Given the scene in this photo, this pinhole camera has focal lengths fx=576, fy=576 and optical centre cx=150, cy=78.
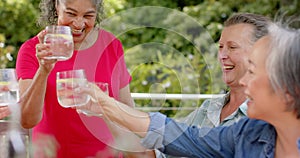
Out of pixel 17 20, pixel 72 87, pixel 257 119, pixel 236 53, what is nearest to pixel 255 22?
pixel 236 53

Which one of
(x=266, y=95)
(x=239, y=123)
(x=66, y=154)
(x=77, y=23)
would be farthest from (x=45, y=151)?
(x=266, y=95)

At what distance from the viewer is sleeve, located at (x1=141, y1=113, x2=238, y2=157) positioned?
163 cm

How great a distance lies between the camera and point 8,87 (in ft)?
6.08

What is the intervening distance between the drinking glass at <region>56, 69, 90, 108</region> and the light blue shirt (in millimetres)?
209

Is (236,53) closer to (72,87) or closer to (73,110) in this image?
(73,110)

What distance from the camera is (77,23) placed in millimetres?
2057

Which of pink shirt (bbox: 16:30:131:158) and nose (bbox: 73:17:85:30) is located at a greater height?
nose (bbox: 73:17:85:30)

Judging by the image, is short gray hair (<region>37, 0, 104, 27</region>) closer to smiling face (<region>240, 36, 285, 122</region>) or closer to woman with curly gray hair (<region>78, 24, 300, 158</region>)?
woman with curly gray hair (<region>78, 24, 300, 158</region>)

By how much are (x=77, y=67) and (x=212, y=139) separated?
65 cm

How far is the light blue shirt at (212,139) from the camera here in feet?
5.33

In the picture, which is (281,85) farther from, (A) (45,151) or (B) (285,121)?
(A) (45,151)

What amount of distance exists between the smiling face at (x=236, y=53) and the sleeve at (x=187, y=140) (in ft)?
1.61

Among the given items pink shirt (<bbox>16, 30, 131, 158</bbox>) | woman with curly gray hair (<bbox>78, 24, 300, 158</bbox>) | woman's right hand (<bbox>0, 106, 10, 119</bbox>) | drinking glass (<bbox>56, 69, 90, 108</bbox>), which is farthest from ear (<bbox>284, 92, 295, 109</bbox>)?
woman's right hand (<bbox>0, 106, 10, 119</bbox>)

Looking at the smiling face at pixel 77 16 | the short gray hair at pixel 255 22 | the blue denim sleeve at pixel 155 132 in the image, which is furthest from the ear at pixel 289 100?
the smiling face at pixel 77 16
